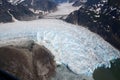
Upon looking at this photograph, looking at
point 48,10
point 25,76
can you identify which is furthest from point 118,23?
point 48,10

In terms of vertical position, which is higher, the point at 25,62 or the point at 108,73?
the point at 25,62

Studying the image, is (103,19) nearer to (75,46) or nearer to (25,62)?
(75,46)

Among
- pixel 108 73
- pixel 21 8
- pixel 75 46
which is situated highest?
pixel 108 73

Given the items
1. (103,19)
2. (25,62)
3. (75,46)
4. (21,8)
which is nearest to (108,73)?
(75,46)

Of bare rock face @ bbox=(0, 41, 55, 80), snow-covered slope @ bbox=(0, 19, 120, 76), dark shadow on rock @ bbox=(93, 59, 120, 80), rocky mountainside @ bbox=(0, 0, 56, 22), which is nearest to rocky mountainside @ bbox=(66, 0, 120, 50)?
snow-covered slope @ bbox=(0, 19, 120, 76)

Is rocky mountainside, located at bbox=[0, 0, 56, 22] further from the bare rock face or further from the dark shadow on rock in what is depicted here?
the bare rock face
